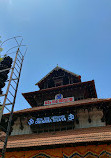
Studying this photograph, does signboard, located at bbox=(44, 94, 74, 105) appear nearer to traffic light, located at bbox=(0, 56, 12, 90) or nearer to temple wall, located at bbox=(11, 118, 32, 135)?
temple wall, located at bbox=(11, 118, 32, 135)

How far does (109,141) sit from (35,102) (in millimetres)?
13288

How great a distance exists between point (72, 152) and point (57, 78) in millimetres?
12295

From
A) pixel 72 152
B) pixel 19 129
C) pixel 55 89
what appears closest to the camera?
pixel 72 152

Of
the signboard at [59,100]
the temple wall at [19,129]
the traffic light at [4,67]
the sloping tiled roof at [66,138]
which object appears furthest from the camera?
the signboard at [59,100]

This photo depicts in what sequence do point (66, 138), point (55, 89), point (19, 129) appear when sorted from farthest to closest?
point (55, 89), point (19, 129), point (66, 138)

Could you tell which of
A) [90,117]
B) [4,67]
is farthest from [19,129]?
[4,67]

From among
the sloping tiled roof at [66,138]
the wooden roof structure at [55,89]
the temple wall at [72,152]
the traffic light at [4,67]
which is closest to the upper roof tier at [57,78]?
the wooden roof structure at [55,89]

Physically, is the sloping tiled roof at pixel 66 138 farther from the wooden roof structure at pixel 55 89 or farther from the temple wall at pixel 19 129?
the wooden roof structure at pixel 55 89

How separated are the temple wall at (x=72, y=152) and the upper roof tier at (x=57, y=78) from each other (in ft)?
35.5

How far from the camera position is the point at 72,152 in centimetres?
1391

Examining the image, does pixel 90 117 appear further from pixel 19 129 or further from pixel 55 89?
pixel 19 129

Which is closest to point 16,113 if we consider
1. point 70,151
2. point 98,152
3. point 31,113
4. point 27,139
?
point 31,113

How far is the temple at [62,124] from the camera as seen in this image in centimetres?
1366

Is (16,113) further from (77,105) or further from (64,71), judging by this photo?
(64,71)
